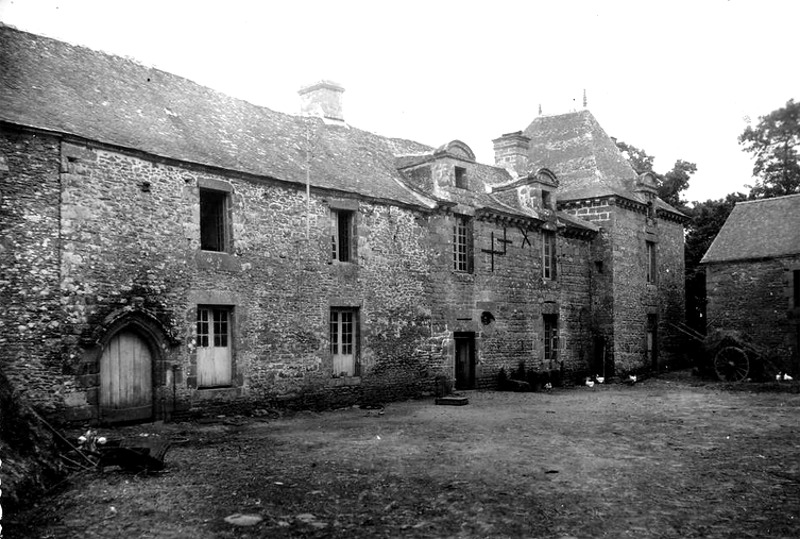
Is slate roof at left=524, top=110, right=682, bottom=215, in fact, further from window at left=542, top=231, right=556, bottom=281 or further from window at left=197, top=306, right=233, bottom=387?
window at left=197, top=306, right=233, bottom=387

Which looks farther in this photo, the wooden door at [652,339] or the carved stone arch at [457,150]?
the wooden door at [652,339]

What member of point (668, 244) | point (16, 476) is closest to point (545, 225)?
point (668, 244)

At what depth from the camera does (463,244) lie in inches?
819

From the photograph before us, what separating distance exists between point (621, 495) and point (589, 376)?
1788 centimetres

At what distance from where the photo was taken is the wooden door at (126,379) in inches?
504

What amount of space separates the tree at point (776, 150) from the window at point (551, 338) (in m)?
18.9

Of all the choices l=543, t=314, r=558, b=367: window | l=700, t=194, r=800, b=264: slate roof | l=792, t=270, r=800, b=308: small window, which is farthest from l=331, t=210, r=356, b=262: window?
l=792, t=270, r=800, b=308: small window

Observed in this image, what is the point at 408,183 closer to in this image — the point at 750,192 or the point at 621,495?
the point at 621,495

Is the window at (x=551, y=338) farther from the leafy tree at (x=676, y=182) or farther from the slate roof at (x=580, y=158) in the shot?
the leafy tree at (x=676, y=182)

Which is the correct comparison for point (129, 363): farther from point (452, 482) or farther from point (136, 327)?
point (452, 482)

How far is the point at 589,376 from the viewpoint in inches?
990

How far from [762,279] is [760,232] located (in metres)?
2.19

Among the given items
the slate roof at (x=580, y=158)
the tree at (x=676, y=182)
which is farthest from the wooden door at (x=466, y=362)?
the tree at (x=676, y=182)

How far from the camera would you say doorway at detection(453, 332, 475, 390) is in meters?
20.8
